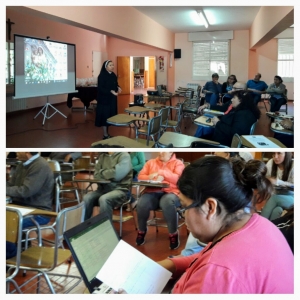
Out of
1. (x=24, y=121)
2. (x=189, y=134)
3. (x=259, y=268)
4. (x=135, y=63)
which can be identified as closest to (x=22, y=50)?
(x=24, y=121)

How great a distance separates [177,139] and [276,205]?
467 mm

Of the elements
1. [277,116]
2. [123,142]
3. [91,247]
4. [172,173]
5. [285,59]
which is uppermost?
[285,59]

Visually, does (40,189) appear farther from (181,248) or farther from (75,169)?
(181,248)

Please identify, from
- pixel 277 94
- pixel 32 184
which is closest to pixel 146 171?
pixel 32 184

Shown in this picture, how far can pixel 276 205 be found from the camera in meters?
1.33

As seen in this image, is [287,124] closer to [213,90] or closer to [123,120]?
Result: [213,90]

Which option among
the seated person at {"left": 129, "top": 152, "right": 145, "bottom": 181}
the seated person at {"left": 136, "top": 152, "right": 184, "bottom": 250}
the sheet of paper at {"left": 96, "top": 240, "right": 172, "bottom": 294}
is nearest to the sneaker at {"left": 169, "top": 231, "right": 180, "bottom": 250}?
the seated person at {"left": 136, "top": 152, "right": 184, "bottom": 250}

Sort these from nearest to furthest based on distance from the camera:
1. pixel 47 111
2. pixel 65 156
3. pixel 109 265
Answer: pixel 109 265 → pixel 65 156 → pixel 47 111

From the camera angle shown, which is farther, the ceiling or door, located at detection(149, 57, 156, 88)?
door, located at detection(149, 57, 156, 88)

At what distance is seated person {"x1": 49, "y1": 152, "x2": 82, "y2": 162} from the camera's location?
1.40 meters

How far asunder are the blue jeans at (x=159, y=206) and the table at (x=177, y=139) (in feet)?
0.77

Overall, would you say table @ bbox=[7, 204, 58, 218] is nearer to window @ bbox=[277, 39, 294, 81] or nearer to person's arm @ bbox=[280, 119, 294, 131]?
person's arm @ bbox=[280, 119, 294, 131]

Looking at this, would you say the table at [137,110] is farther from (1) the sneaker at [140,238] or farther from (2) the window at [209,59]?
(1) the sneaker at [140,238]

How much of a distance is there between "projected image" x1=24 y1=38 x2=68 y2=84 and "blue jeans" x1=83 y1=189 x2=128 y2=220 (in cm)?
68
